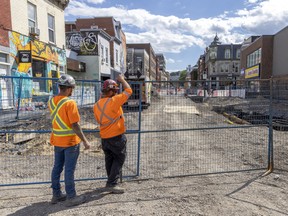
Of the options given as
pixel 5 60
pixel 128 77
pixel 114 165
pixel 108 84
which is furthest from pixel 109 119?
pixel 128 77

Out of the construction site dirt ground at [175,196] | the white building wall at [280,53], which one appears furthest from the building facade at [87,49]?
the white building wall at [280,53]

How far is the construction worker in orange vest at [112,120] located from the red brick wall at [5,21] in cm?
978

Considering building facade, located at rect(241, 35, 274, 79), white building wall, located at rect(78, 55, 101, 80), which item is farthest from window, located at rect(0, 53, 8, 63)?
building facade, located at rect(241, 35, 274, 79)

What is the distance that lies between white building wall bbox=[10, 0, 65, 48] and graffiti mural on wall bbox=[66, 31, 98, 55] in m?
5.68

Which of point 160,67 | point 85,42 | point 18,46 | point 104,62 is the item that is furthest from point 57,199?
point 160,67

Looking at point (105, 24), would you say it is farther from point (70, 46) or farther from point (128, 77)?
point (128, 77)

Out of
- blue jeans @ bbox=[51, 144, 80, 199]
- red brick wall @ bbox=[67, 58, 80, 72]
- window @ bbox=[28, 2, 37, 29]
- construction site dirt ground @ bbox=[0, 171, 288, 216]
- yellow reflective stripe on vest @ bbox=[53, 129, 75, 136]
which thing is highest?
window @ bbox=[28, 2, 37, 29]

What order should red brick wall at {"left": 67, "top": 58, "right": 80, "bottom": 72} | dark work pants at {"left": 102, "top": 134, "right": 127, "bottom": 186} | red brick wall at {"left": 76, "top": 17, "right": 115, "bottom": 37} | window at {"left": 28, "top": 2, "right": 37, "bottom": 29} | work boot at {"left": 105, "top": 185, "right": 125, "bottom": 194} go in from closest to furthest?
dark work pants at {"left": 102, "top": 134, "right": 127, "bottom": 186}
work boot at {"left": 105, "top": 185, "right": 125, "bottom": 194}
window at {"left": 28, "top": 2, "right": 37, "bottom": 29}
red brick wall at {"left": 67, "top": 58, "right": 80, "bottom": 72}
red brick wall at {"left": 76, "top": 17, "right": 115, "bottom": 37}

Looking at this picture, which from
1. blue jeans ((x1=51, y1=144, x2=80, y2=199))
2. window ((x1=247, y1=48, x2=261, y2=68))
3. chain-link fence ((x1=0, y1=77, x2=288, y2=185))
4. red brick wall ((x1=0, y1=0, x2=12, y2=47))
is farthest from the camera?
window ((x1=247, y1=48, x2=261, y2=68))

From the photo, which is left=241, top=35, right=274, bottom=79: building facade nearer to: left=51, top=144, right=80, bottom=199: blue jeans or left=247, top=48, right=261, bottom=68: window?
left=247, top=48, right=261, bottom=68: window

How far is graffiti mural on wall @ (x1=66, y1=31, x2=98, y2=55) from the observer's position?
2335cm

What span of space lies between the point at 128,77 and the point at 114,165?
56.7 ft

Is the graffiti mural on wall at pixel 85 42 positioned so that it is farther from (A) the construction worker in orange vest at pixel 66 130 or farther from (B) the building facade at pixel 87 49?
(A) the construction worker in orange vest at pixel 66 130

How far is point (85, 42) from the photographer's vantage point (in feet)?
76.8
